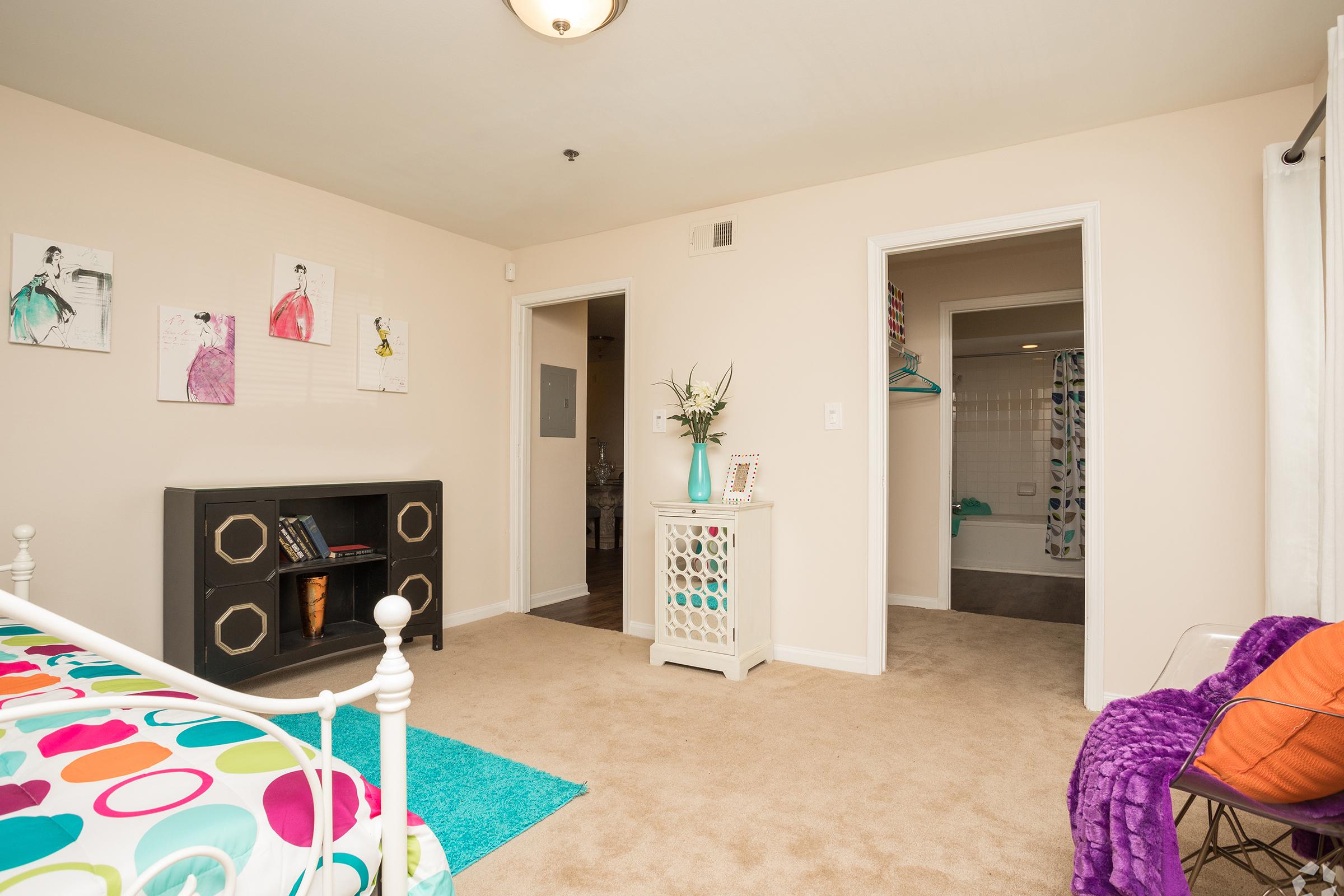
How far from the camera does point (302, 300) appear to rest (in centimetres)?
354

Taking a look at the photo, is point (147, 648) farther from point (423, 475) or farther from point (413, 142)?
point (413, 142)

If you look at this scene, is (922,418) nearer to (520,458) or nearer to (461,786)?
(520,458)

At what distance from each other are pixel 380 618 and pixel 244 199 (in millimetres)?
3020

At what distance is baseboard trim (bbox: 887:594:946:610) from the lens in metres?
4.82

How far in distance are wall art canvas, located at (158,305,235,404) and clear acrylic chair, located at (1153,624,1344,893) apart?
3.61 metres

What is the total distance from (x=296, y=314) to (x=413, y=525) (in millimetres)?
1169

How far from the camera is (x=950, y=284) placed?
488 centimetres

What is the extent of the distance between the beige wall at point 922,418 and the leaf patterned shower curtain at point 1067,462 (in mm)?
2116

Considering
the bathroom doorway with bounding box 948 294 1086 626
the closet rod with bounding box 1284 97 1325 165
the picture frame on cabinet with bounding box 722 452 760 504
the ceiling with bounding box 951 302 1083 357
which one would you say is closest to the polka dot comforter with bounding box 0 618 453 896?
the picture frame on cabinet with bounding box 722 452 760 504

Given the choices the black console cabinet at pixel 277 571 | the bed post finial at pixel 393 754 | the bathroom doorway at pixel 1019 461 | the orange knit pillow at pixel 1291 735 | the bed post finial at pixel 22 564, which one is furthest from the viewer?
the bathroom doorway at pixel 1019 461

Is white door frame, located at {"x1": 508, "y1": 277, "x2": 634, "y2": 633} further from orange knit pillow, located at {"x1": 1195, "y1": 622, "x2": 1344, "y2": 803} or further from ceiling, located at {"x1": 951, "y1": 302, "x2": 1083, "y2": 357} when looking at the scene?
orange knit pillow, located at {"x1": 1195, "y1": 622, "x2": 1344, "y2": 803}

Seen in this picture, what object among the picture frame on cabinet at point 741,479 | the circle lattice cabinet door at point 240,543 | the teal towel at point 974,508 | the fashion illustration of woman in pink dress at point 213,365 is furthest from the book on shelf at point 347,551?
the teal towel at point 974,508

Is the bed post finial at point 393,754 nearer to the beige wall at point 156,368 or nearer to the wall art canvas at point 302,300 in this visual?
the beige wall at point 156,368

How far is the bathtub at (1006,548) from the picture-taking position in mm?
6312
